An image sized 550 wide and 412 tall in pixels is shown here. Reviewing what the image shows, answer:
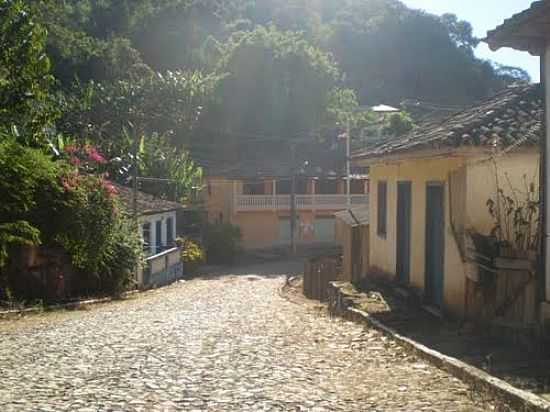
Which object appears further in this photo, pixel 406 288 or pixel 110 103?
pixel 110 103

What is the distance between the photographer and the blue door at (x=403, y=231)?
15250 millimetres

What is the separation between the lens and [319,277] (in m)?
23.2

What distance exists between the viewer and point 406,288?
15039 mm

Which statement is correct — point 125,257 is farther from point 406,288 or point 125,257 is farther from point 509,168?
point 509,168

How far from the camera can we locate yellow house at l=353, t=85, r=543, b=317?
11.2 m

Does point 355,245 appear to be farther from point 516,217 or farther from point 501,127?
point 516,217

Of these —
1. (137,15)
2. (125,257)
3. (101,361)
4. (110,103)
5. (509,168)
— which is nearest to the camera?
(101,361)

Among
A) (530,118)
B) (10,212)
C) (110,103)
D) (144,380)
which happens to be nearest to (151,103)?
(110,103)

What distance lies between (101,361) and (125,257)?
1390 centimetres

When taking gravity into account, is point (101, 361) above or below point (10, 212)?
below

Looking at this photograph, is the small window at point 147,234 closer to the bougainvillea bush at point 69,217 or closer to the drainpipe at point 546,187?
the bougainvillea bush at point 69,217

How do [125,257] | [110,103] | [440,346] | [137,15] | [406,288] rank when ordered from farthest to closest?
[137,15] < [110,103] < [125,257] < [406,288] < [440,346]

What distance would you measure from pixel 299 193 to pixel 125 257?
1030 inches

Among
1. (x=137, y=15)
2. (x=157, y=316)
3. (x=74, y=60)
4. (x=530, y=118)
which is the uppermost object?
(x=137, y=15)
